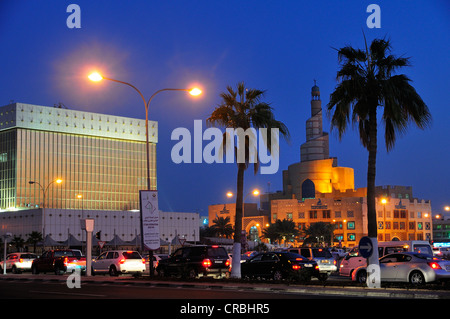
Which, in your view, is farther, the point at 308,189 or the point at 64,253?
the point at 308,189

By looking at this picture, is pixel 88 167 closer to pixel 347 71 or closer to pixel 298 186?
pixel 298 186

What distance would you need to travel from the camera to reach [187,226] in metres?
140

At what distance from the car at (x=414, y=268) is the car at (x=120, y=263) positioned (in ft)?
50.3

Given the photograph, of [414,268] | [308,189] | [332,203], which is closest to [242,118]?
[414,268]

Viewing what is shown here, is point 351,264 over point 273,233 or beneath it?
over

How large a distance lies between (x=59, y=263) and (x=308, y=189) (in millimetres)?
133036

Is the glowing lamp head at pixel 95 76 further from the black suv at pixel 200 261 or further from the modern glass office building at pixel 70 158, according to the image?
the modern glass office building at pixel 70 158

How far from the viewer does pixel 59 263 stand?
40.7 m

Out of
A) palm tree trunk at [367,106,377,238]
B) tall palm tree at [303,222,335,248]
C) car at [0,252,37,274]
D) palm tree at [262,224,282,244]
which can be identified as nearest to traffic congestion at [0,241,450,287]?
palm tree trunk at [367,106,377,238]

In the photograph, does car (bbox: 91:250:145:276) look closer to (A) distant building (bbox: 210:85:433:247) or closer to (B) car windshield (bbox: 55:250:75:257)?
(B) car windshield (bbox: 55:250:75:257)

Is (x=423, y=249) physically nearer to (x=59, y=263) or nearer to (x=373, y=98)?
(x=373, y=98)

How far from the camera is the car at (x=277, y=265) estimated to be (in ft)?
94.9
